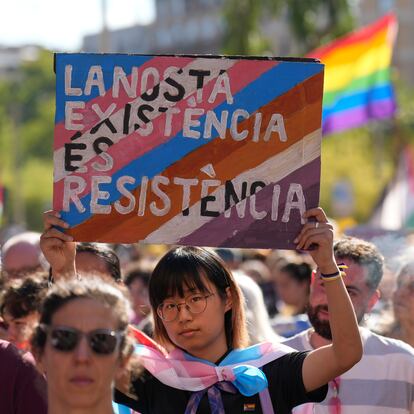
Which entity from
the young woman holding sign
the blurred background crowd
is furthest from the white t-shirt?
Result: the young woman holding sign

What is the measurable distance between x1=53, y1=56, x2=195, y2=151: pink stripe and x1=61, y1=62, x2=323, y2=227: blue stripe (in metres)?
0.20

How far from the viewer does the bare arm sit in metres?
4.69

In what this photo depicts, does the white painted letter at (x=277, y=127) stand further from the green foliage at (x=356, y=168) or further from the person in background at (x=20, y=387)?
the green foliage at (x=356, y=168)

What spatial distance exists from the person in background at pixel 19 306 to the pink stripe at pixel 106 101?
1.02 metres

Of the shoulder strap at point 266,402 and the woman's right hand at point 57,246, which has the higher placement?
the woman's right hand at point 57,246

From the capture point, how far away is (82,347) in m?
3.81

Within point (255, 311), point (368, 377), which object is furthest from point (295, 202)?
point (255, 311)

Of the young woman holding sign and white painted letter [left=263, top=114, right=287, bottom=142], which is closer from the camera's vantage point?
the young woman holding sign

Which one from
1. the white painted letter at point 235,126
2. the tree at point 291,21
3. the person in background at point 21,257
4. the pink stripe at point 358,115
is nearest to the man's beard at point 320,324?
the white painted letter at point 235,126

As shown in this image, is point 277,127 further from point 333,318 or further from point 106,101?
point 333,318

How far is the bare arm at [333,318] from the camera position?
4688 millimetres

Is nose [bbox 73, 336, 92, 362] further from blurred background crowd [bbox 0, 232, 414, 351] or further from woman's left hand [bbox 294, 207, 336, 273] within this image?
woman's left hand [bbox 294, 207, 336, 273]

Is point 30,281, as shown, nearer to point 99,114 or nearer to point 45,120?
point 99,114

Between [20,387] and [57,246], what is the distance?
0.53 m
